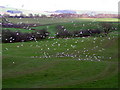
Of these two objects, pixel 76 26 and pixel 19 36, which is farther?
pixel 76 26

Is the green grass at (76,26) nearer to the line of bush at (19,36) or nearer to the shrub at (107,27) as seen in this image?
the shrub at (107,27)

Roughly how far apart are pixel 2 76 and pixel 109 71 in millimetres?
20038

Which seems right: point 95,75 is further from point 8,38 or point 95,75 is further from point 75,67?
point 8,38

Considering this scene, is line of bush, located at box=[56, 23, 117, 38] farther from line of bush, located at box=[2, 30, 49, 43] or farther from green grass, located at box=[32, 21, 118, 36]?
line of bush, located at box=[2, 30, 49, 43]

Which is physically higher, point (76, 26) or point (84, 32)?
point (76, 26)

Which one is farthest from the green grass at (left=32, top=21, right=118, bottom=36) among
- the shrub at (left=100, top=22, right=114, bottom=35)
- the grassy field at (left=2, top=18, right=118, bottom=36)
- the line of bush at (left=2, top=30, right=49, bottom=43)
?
the line of bush at (left=2, top=30, right=49, bottom=43)

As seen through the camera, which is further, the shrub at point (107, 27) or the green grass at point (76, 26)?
the green grass at point (76, 26)

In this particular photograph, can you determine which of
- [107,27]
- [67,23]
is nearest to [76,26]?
[67,23]

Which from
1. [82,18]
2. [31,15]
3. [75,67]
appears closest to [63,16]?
[82,18]

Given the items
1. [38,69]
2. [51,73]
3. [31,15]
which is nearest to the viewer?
[51,73]

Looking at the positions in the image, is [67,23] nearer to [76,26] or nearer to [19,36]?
[76,26]

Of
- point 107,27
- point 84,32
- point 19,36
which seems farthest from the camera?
point 107,27

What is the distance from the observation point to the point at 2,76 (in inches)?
1407

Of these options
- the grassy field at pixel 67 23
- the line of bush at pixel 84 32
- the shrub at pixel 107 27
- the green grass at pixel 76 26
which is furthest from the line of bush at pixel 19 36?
the shrub at pixel 107 27
